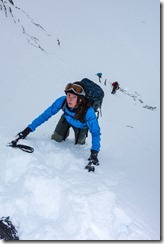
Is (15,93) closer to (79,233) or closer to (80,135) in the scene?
(80,135)

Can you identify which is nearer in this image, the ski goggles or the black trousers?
the ski goggles

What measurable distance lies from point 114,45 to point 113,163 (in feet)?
156

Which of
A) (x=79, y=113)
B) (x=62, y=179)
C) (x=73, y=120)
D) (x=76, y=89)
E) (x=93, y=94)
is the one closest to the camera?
(x=62, y=179)

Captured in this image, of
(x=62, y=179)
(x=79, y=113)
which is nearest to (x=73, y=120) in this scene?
(x=79, y=113)

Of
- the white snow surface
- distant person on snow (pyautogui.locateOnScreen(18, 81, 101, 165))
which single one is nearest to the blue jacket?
distant person on snow (pyautogui.locateOnScreen(18, 81, 101, 165))

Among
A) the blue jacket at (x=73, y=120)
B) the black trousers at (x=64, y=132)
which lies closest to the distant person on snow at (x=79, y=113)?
the blue jacket at (x=73, y=120)

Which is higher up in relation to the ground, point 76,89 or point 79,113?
point 76,89

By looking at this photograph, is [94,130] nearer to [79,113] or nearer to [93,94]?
[79,113]

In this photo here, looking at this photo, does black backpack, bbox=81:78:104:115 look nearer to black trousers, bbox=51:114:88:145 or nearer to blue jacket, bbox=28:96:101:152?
blue jacket, bbox=28:96:101:152

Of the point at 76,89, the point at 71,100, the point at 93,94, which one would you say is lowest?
the point at 71,100

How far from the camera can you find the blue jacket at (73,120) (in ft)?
19.1

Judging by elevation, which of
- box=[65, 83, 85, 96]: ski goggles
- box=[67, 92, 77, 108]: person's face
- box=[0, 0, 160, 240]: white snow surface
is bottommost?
box=[0, 0, 160, 240]: white snow surface

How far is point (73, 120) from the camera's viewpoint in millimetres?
6414

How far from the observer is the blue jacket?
19.1ft
